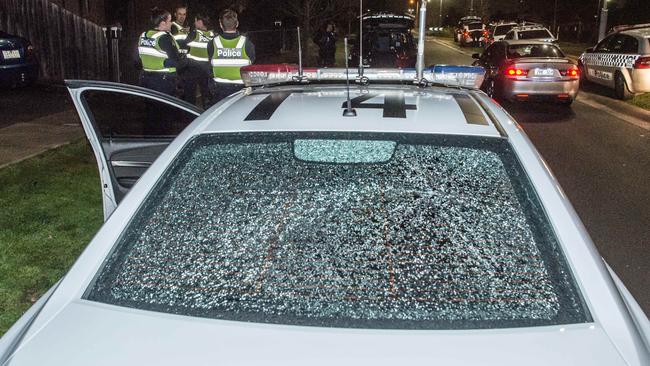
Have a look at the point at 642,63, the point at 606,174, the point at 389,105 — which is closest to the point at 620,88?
the point at 642,63

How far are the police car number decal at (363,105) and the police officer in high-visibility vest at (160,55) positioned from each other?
6271mm

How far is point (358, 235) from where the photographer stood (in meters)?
2.43

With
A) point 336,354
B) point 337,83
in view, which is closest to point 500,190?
point 336,354

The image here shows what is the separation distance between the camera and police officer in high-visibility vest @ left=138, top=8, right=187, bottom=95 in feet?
29.5

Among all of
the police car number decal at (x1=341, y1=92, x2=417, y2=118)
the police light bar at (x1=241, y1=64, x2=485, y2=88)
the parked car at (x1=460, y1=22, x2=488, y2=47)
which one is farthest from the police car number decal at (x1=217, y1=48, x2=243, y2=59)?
the parked car at (x1=460, y1=22, x2=488, y2=47)

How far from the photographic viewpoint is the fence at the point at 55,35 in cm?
1692

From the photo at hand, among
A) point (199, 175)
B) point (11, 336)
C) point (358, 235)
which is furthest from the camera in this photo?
point (199, 175)

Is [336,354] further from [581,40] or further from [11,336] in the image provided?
[581,40]

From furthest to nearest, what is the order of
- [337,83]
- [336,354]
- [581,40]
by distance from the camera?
1. [581,40]
2. [337,83]
3. [336,354]

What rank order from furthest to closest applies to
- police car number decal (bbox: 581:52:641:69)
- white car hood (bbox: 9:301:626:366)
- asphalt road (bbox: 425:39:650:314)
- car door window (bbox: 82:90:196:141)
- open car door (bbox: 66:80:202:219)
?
police car number decal (bbox: 581:52:641:69), car door window (bbox: 82:90:196:141), asphalt road (bbox: 425:39:650:314), open car door (bbox: 66:80:202:219), white car hood (bbox: 9:301:626:366)

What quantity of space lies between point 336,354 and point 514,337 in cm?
44

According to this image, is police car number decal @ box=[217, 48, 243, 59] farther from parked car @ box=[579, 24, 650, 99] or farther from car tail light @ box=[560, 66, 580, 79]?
parked car @ box=[579, 24, 650, 99]

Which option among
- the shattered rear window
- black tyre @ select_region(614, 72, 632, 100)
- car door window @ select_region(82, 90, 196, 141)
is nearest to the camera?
the shattered rear window

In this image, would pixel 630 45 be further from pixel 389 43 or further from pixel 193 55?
pixel 193 55
